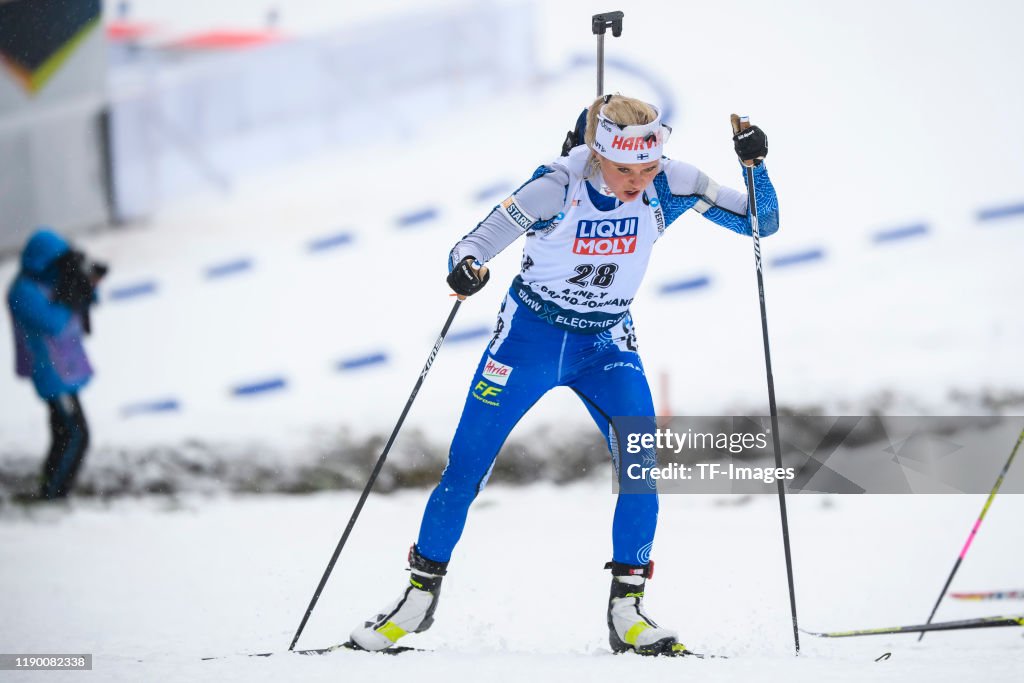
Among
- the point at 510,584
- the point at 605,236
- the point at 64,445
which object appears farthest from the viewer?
the point at 64,445

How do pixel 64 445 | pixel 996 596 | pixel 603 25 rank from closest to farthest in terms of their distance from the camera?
1. pixel 603 25
2. pixel 996 596
3. pixel 64 445

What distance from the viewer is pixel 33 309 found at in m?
6.94

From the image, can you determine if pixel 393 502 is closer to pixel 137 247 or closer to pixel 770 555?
pixel 770 555

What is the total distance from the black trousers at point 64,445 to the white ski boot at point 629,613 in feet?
13.8

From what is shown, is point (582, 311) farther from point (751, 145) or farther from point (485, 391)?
point (751, 145)

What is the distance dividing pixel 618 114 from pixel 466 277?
799 mm

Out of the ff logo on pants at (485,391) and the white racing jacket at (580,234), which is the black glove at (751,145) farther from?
the ff logo on pants at (485,391)

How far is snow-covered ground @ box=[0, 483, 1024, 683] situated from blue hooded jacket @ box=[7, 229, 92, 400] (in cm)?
93

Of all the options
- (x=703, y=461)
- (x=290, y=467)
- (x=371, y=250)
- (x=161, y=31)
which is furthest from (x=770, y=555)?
(x=161, y=31)

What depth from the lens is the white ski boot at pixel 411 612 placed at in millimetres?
4328

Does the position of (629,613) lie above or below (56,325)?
above

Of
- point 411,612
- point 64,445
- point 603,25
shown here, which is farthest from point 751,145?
point 64,445

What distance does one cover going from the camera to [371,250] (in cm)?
1202

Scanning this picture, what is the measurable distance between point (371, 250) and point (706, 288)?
378 cm
